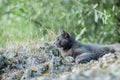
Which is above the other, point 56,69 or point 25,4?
point 25,4

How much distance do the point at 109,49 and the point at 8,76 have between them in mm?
2415

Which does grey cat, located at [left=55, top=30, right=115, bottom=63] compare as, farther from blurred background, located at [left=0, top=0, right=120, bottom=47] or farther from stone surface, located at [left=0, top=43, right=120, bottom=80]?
blurred background, located at [left=0, top=0, right=120, bottom=47]

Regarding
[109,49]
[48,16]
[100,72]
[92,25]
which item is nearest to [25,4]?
[48,16]

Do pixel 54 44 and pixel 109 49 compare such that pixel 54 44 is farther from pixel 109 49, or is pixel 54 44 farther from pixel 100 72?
pixel 100 72

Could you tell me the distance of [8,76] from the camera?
8055mm

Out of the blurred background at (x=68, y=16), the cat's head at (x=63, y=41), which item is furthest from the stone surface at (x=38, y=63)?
the blurred background at (x=68, y=16)

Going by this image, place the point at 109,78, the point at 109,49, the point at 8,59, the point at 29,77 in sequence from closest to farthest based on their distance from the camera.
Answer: the point at 109,78
the point at 29,77
the point at 8,59
the point at 109,49

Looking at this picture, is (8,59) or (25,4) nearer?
(8,59)

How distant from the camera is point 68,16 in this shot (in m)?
16.4

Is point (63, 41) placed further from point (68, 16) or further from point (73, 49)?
point (68, 16)

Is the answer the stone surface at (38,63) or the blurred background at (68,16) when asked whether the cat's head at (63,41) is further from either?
the blurred background at (68,16)

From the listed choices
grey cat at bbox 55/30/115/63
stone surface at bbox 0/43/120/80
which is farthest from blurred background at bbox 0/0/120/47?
stone surface at bbox 0/43/120/80

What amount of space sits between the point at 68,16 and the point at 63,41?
23.7 feet

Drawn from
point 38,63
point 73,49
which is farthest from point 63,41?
point 38,63
